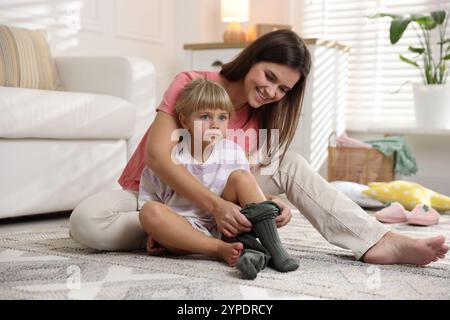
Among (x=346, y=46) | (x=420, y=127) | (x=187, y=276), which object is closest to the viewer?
(x=187, y=276)

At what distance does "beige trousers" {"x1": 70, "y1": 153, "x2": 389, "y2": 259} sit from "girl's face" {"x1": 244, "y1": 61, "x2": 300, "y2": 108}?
6.5 inches

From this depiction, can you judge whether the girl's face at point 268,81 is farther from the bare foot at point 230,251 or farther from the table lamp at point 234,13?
the table lamp at point 234,13

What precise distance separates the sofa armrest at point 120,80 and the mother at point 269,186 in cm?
100

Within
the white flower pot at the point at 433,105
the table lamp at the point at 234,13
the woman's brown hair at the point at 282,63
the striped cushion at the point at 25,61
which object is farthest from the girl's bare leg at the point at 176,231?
the table lamp at the point at 234,13

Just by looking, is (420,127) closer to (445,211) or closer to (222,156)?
(445,211)

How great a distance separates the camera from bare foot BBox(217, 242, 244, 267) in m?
1.39

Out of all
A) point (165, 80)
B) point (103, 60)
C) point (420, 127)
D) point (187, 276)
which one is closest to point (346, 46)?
point (420, 127)

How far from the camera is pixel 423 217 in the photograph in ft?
7.80

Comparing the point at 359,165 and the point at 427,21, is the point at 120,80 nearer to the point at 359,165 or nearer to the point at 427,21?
the point at 359,165

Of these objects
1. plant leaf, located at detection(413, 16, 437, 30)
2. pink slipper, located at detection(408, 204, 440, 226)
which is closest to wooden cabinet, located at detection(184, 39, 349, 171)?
plant leaf, located at detection(413, 16, 437, 30)

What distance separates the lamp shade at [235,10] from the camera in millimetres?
3840

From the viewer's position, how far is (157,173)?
5.06 ft
